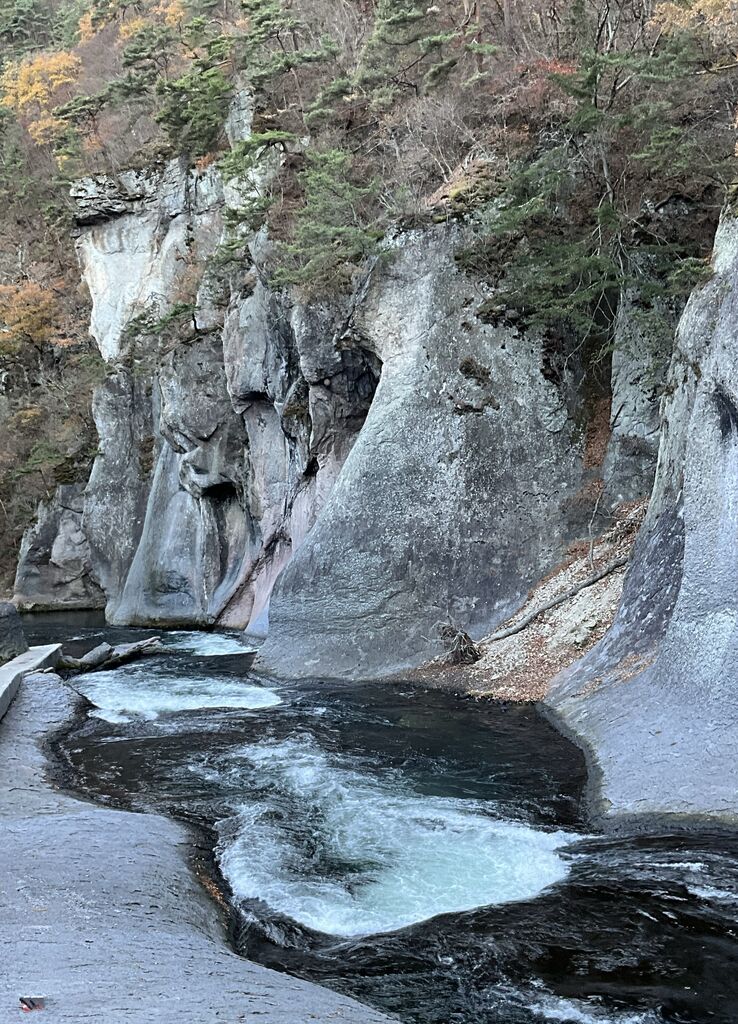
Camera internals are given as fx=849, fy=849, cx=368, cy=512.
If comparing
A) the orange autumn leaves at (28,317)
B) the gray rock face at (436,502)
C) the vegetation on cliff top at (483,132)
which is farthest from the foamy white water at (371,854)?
the orange autumn leaves at (28,317)

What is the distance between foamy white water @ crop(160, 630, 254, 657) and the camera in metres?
23.2

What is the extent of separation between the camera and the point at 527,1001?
5711 millimetres

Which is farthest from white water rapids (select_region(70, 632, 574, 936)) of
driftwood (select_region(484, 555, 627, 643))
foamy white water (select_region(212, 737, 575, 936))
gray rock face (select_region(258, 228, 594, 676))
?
gray rock face (select_region(258, 228, 594, 676))

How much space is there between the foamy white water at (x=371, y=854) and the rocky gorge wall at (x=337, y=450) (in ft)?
23.8

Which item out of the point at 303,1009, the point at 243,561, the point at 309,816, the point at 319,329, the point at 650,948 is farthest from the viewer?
the point at 243,561

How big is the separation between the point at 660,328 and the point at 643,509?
354cm

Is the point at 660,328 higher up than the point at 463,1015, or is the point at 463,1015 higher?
the point at 660,328

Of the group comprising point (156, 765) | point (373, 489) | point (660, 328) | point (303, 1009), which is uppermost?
point (660, 328)

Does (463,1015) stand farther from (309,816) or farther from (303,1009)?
(309,816)

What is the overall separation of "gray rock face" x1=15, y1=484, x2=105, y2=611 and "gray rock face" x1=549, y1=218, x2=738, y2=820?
29302 mm

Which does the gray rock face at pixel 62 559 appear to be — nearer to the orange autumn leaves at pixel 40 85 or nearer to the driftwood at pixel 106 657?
the driftwood at pixel 106 657

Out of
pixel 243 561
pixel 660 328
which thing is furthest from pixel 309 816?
pixel 243 561

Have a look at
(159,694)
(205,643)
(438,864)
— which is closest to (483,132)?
(159,694)

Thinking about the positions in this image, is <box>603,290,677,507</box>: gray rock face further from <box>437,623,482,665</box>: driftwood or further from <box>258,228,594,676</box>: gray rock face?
<box>437,623,482,665</box>: driftwood
